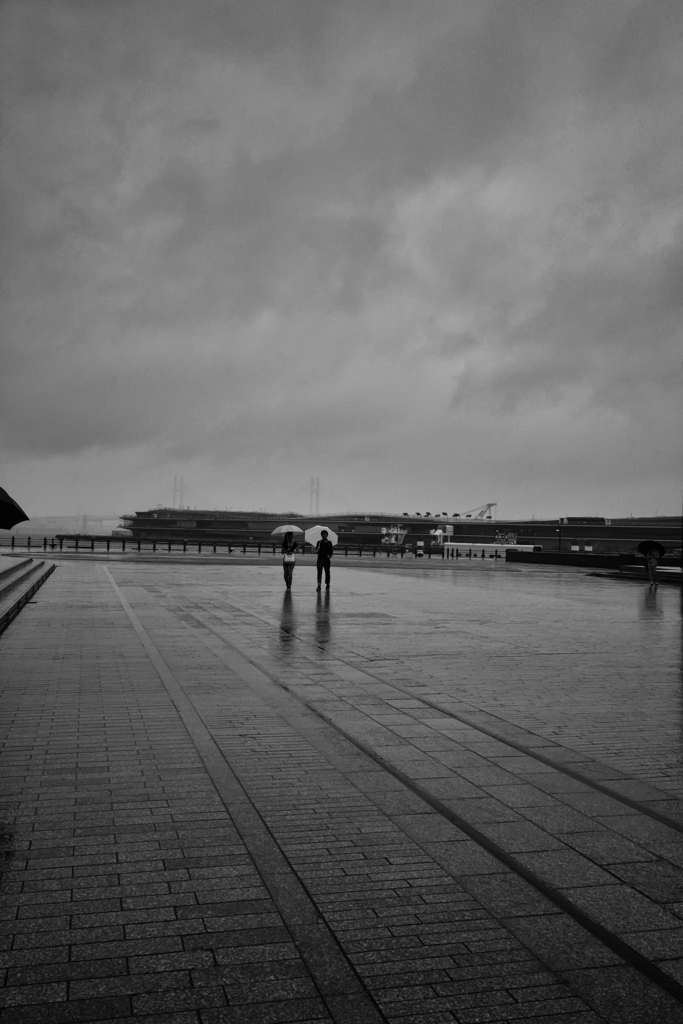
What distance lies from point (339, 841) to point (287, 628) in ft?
28.7

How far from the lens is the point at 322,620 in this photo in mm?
14016

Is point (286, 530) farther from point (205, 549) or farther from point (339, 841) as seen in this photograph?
point (205, 549)

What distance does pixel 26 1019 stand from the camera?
2529 millimetres

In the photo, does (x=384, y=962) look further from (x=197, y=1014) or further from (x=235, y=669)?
(x=235, y=669)

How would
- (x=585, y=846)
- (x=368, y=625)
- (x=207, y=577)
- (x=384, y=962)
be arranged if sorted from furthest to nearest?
(x=207, y=577) < (x=368, y=625) < (x=585, y=846) < (x=384, y=962)

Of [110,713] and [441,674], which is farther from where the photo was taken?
[441,674]

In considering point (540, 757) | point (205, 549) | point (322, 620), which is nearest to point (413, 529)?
point (205, 549)

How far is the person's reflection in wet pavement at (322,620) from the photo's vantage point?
37.5ft

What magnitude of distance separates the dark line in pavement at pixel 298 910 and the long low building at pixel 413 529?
317 feet

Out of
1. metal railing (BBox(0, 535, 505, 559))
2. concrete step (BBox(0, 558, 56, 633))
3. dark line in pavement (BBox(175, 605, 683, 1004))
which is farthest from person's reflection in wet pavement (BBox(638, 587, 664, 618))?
metal railing (BBox(0, 535, 505, 559))

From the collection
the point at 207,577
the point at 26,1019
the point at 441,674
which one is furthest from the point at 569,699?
the point at 207,577

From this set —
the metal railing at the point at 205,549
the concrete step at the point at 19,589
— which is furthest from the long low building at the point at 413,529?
the concrete step at the point at 19,589

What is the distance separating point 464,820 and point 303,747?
5.71 ft

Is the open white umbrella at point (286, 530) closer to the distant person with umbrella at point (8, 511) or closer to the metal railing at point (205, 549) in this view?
the metal railing at point (205, 549)
